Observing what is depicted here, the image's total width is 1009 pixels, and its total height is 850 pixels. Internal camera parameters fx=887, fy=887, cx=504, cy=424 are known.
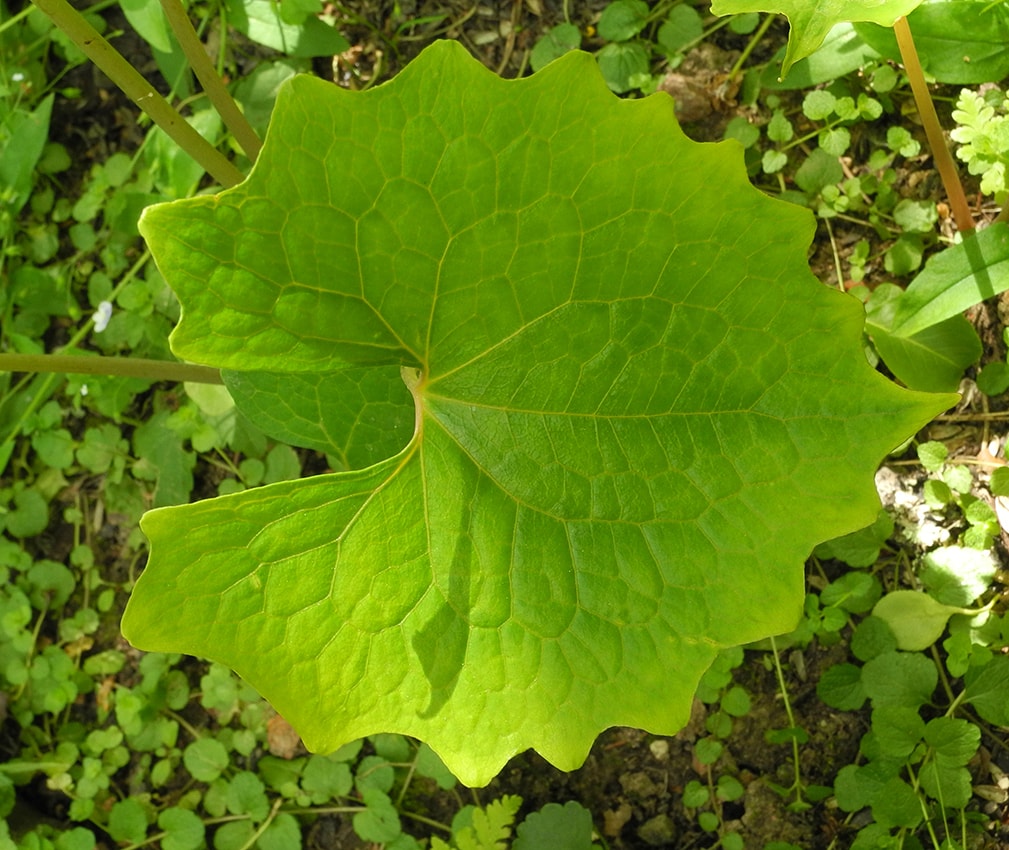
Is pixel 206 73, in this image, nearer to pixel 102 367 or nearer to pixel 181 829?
pixel 102 367

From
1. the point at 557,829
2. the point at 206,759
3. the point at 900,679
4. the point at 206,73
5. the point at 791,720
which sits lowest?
the point at 206,759

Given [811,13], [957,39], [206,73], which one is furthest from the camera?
[957,39]

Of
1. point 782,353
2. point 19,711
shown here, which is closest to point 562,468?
point 782,353

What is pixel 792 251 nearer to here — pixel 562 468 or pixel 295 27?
pixel 562 468

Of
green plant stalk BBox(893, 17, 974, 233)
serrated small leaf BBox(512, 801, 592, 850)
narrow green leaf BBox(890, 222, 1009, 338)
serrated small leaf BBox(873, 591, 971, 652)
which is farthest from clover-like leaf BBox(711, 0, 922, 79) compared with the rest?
serrated small leaf BBox(512, 801, 592, 850)

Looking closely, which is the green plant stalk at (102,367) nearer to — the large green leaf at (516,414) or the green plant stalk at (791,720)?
the large green leaf at (516,414)

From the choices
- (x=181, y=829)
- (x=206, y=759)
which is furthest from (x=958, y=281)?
(x=181, y=829)
